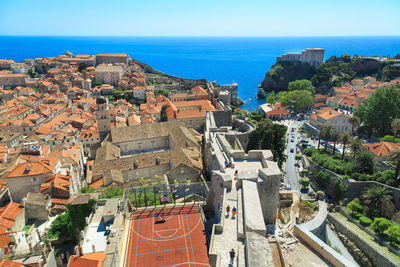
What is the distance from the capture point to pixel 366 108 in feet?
167

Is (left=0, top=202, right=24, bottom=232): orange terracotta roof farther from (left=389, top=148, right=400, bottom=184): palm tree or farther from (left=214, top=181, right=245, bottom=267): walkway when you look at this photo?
(left=389, top=148, right=400, bottom=184): palm tree

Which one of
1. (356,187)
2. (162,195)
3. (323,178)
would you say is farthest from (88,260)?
(356,187)

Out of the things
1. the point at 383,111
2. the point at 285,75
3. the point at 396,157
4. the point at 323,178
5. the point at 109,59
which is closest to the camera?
the point at 396,157

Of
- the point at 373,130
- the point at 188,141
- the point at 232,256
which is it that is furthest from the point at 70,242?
the point at 373,130

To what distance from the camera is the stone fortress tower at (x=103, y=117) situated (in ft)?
132

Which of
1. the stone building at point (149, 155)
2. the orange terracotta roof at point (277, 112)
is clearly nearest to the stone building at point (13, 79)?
the stone building at point (149, 155)

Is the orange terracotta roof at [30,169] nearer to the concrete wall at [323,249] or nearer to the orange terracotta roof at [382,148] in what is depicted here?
the concrete wall at [323,249]

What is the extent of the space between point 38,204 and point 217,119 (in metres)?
28.1

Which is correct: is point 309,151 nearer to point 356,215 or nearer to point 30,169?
point 356,215

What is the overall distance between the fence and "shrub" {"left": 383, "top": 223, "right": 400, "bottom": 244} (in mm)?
16954

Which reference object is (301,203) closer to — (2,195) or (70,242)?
(70,242)

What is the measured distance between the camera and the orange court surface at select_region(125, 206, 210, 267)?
669 inches

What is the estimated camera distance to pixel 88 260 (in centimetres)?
1481

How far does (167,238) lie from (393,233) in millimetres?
20350
